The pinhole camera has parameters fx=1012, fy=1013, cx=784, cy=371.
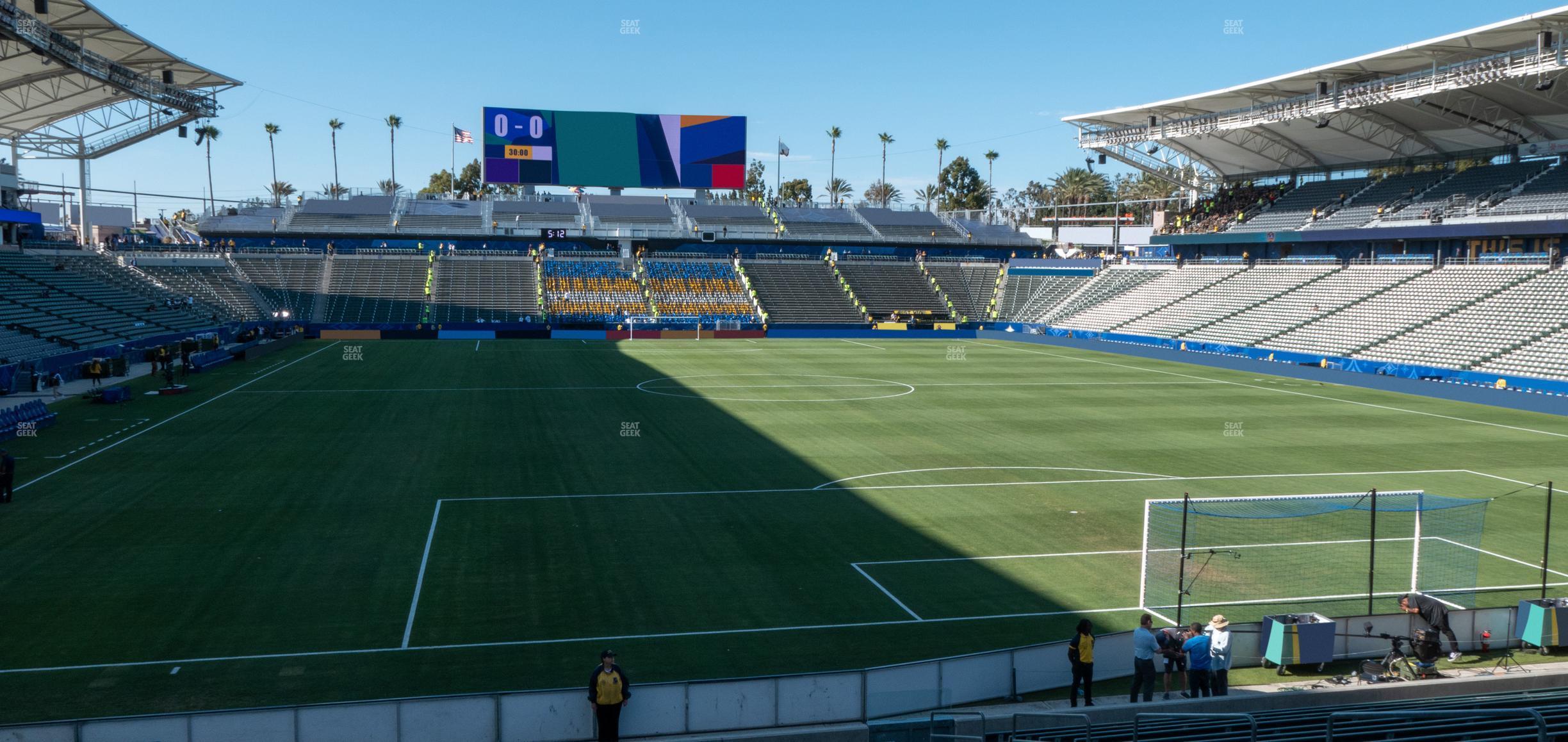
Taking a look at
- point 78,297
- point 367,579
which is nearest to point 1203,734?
point 367,579

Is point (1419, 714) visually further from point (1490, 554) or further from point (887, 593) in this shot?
point (1490, 554)

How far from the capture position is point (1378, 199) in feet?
211

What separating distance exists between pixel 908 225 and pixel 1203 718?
91932 millimetres

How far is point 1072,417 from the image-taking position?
3759 cm

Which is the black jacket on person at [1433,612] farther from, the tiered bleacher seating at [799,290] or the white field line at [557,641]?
the tiered bleacher seating at [799,290]

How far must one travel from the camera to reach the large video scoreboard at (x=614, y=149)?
8106 centimetres

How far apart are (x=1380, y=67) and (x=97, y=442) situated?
58.8 metres

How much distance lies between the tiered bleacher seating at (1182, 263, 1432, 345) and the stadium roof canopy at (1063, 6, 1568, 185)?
8650 mm

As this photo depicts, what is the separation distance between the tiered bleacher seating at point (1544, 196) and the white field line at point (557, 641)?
49.2 m

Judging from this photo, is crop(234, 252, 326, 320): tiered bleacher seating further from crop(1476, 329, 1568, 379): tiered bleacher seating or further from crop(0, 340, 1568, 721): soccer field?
crop(1476, 329, 1568, 379): tiered bleacher seating

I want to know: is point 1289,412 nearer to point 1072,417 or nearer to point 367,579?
point 1072,417

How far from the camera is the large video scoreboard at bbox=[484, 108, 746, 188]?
3191 inches

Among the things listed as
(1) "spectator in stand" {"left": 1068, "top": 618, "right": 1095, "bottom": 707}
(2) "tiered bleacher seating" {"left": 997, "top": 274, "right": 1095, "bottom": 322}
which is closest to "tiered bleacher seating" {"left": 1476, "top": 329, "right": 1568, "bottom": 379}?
(1) "spectator in stand" {"left": 1068, "top": 618, "right": 1095, "bottom": 707}

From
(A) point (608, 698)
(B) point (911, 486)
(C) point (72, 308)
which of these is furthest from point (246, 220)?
(A) point (608, 698)
